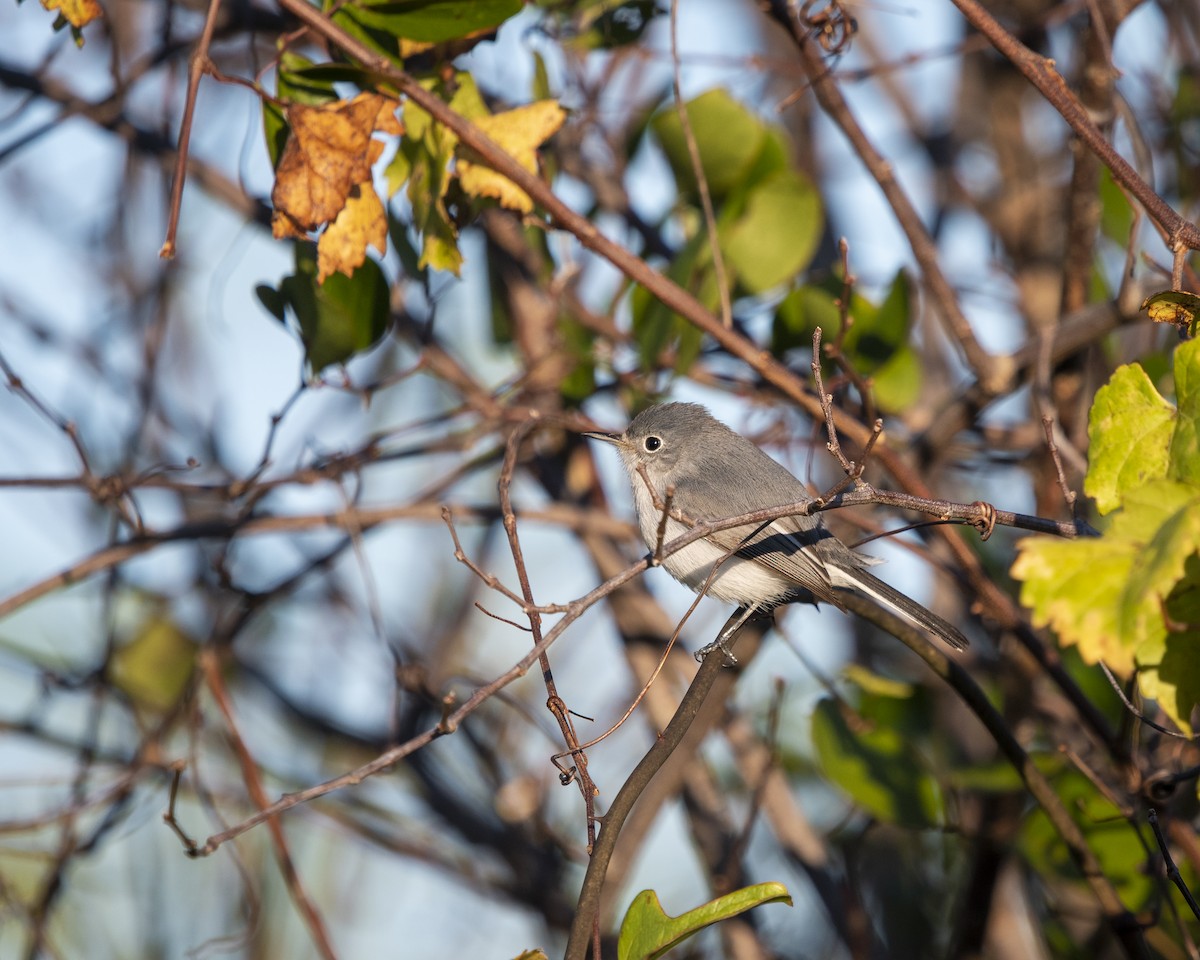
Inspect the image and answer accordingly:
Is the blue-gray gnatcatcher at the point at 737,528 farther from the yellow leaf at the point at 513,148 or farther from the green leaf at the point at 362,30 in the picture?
the green leaf at the point at 362,30

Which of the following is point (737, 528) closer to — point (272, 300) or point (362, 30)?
point (272, 300)

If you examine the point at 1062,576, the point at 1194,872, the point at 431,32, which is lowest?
the point at 1194,872

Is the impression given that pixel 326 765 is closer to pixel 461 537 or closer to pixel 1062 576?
pixel 461 537

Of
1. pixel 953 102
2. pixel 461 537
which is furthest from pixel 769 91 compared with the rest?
pixel 461 537

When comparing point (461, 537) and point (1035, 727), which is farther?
point (461, 537)

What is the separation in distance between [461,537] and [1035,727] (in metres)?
1.98

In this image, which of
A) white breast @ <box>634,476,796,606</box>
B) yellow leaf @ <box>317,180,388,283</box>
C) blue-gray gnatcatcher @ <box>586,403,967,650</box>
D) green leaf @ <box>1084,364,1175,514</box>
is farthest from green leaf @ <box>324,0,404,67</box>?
green leaf @ <box>1084,364,1175,514</box>

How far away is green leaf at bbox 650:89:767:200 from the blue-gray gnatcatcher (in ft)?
1.97

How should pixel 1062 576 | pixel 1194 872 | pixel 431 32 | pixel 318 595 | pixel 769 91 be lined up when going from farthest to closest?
1. pixel 769 91
2. pixel 318 595
3. pixel 1194 872
4. pixel 431 32
5. pixel 1062 576

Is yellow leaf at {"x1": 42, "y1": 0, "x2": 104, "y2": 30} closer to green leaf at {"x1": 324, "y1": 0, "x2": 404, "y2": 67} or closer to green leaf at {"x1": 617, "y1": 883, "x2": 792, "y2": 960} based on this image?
green leaf at {"x1": 324, "y1": 0, "x2": 404, "y2": 67}

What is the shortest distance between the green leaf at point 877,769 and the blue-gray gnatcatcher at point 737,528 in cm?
31

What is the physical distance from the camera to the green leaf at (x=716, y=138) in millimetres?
2797

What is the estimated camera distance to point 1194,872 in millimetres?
2365

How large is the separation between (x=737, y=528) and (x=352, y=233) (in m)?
1.05
